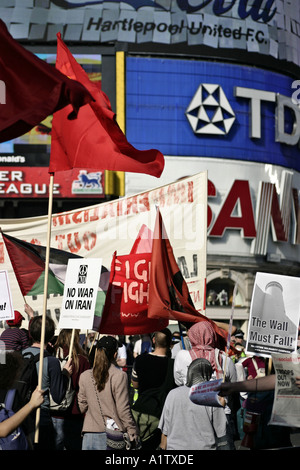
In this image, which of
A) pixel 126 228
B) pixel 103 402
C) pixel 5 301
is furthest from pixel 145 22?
pixel 103 402

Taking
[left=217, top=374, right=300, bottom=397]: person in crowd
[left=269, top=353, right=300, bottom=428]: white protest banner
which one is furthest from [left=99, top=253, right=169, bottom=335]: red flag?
[left=217, top=374, right=300, bottom=397]: person in crowd

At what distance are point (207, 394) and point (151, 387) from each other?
362 cm

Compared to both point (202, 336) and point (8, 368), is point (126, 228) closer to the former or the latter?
point (202, 336)

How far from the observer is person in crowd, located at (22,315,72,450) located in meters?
7.91

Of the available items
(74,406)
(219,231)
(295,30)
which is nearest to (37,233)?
(74,406)

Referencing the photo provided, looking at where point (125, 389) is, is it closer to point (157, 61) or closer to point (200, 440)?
point (200, 440)

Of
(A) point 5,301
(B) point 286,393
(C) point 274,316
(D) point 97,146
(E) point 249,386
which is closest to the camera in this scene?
(E) point 249,386

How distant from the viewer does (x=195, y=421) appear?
266 inches

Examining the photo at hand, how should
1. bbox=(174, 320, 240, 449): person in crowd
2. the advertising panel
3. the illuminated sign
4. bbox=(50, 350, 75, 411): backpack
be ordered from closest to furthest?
bbox=(174, 320, 240, 449): person in crowd → bbox=(50, 350, 75, 411): backpack → the illuminated sign → the advertising panel

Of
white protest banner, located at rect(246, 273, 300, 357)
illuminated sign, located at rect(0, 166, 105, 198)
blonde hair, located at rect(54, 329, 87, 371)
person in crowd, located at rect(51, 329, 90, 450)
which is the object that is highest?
illuminated sign, located at rect(0, 166, 105, 198)

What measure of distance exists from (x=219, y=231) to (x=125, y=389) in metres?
33.4

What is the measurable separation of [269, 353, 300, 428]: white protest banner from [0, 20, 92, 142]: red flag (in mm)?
2459

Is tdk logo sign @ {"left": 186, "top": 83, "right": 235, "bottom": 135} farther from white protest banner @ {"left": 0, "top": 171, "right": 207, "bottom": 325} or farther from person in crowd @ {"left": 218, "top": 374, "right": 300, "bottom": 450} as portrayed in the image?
person in crowd @ {"left": 218, "top": 374, "right": 300, "bottom": 450}

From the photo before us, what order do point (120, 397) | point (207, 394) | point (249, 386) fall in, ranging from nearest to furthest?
point (207, 394), point (249, 386), point (120, 397)
